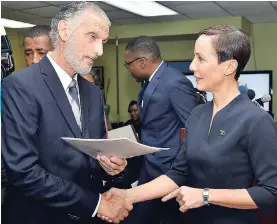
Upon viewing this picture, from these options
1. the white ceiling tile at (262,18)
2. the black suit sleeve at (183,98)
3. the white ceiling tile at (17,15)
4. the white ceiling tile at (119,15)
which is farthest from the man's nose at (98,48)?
the white ceiling tile at (262,18)

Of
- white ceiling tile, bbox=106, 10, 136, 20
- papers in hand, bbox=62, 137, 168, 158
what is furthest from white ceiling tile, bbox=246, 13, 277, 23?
papers in hand, bbox=62, 137, 168, 158

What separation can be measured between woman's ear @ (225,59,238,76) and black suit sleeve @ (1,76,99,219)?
0.74 metres

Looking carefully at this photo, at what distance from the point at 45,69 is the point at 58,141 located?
30 cm

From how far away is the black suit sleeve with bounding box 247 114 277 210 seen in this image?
134 centimetres

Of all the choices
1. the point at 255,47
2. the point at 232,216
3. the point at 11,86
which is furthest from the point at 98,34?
the point at 255,47

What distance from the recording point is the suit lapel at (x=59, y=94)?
4.82 feet

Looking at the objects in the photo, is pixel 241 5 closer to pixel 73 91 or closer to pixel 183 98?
pixel 183 98

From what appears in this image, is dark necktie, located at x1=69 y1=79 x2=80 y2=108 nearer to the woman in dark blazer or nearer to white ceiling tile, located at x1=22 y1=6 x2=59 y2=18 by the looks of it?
the woman in dark blazer

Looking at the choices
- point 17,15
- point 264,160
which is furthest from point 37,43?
point 17,15

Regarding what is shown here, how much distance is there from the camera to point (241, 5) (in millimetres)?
6020

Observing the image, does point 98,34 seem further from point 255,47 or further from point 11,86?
point 255,47

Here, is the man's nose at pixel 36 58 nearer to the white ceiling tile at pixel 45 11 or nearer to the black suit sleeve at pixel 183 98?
the black suit sleeve at pixel 183 98

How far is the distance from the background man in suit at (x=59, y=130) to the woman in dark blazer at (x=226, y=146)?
A: 1.12ft

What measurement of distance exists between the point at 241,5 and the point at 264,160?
5.17 m
